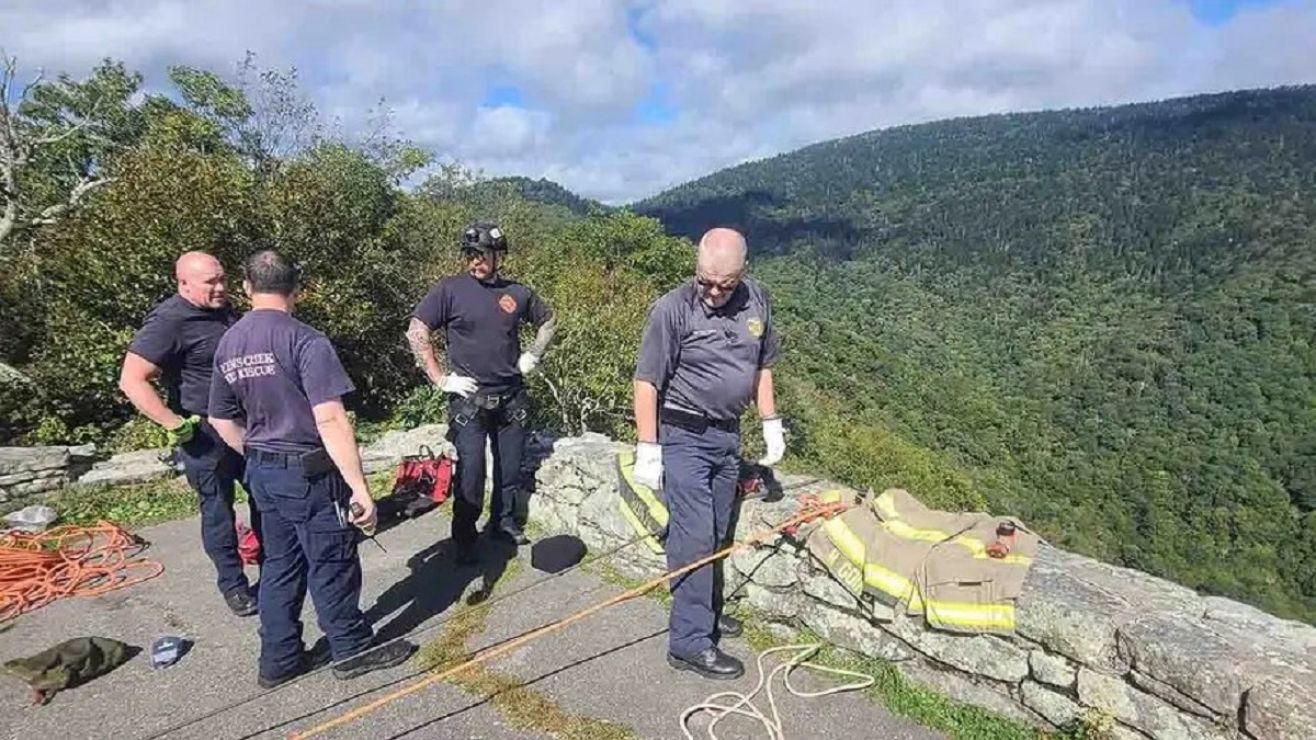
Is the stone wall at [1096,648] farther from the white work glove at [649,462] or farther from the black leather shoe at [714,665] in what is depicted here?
the white work glove at [649,462]

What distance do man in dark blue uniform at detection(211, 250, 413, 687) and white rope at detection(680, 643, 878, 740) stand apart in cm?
163

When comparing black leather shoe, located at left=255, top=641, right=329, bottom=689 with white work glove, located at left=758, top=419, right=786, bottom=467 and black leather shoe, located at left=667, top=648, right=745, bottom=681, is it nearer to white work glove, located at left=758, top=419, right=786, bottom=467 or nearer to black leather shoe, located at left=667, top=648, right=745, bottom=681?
black leather shoe, located at left=667, top=648, right=745, bottom=681

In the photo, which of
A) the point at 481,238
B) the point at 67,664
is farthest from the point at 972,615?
the point at 67,664

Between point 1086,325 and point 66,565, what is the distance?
3369 inches

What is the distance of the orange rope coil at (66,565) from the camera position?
15.4 feet

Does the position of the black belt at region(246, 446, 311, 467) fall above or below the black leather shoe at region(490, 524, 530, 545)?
above

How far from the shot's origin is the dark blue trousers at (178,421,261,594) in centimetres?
412

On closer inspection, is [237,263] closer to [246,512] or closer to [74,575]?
[246,512]

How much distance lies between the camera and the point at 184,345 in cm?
399

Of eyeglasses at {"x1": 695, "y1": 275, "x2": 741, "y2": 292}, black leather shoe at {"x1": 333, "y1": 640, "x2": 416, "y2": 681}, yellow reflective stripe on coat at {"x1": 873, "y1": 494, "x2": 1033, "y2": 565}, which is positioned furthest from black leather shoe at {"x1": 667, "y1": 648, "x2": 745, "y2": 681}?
eyeglasses at {"x1": 695, "y1": 275, "x2": 741, "y2": 292}

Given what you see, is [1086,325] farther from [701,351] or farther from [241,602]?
[241,602]

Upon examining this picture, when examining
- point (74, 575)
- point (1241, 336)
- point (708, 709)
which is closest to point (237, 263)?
point (74, 575)

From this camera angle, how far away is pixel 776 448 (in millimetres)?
4008

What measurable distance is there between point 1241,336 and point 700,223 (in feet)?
224
